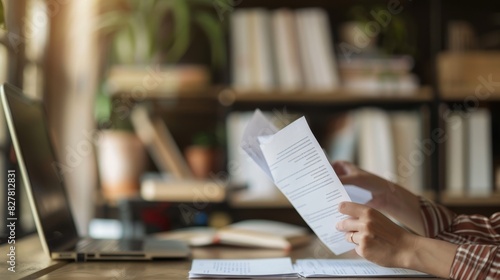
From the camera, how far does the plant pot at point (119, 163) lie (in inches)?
99.1

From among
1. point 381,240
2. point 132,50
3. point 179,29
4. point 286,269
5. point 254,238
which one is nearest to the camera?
point 381,240

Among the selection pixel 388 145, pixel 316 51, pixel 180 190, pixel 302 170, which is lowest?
pixel 180 190

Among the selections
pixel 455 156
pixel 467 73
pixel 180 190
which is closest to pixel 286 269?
pixel 180 190

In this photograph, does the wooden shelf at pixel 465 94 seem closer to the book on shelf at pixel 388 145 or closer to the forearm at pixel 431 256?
the book on shelf at pixel 388 145

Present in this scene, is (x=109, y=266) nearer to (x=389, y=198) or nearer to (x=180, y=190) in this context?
(x=389, y=198)

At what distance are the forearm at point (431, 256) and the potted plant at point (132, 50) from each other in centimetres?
166

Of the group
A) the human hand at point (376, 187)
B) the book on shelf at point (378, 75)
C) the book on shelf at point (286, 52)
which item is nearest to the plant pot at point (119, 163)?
the book on shelf at point (286, 52)

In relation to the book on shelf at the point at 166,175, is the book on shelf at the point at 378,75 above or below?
above

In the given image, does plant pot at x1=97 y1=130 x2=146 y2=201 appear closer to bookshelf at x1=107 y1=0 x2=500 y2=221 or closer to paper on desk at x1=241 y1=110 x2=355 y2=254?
bookshelf at x1=107 y1=0 x2=500 y2=221

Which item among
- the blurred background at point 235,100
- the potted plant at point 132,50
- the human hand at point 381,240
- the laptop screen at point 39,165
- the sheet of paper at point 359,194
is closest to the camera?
the human hand at point 381,240

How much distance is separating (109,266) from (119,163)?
1.36 metres

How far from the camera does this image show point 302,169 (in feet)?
3.43

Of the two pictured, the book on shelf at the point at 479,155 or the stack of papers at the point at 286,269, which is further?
the book on shelf at the point at 479,155

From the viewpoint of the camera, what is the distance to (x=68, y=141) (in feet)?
7.84
